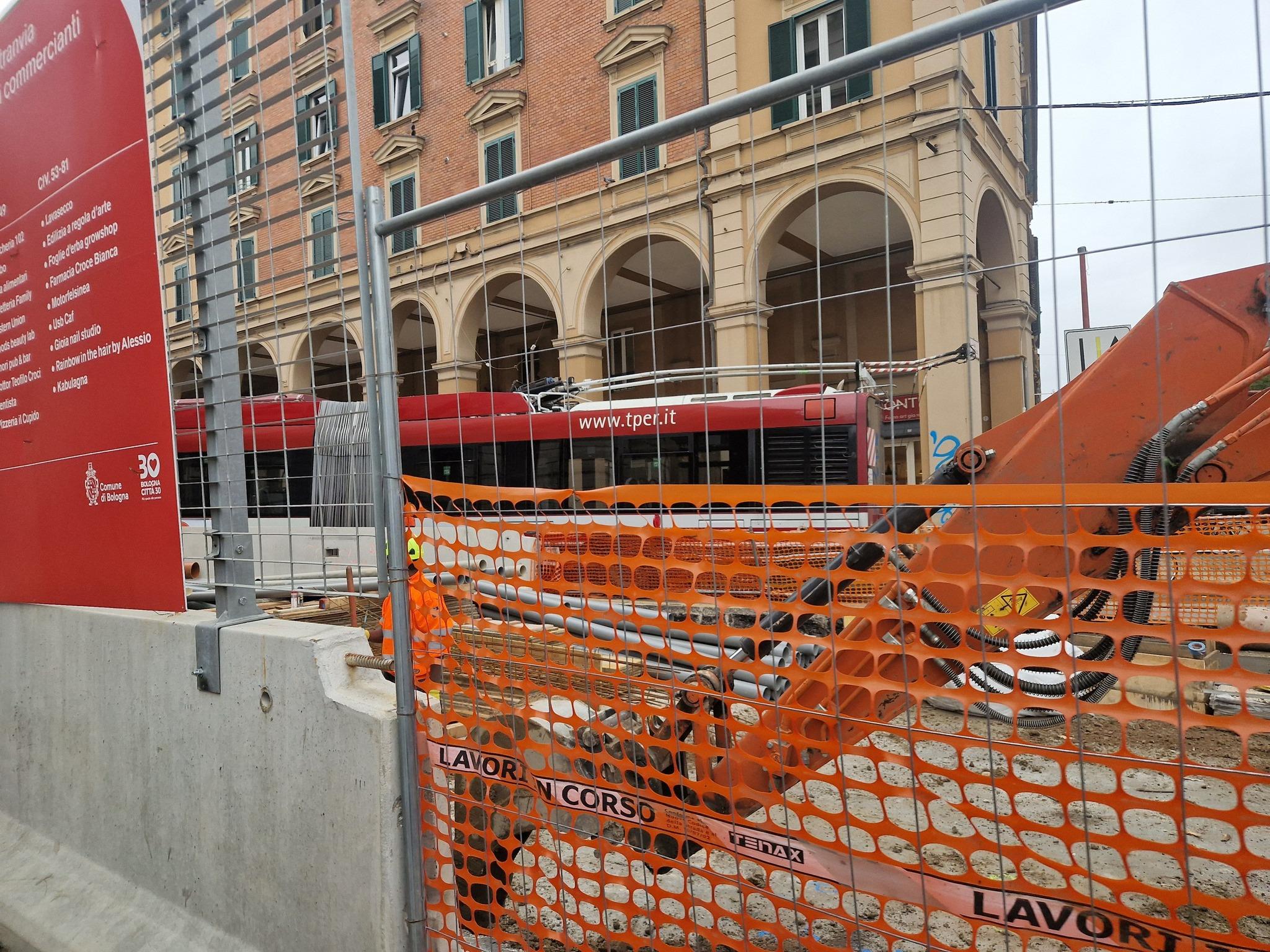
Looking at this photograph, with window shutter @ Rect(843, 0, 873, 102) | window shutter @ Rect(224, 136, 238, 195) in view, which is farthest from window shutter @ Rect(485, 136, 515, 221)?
window shutter @ Rect(224, 136, 238, 195)

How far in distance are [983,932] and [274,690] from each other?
2.73 meters

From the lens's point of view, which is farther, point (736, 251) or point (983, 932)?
point (736, 251)

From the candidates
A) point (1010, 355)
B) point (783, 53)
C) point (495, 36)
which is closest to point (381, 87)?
point (495, 36)

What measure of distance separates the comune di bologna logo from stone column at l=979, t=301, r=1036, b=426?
3.48 meters

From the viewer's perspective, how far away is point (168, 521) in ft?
9.85

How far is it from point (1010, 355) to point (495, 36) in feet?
62.7

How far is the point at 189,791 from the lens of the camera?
2.96m

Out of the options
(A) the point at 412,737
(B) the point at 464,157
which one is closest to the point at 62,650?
(A) the point at 412,737

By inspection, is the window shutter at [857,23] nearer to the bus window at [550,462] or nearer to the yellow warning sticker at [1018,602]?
the bus window at [550,462]

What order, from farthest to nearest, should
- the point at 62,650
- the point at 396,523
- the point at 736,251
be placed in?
the point at 736,251 < the point at 62,650 < the point at 396,523

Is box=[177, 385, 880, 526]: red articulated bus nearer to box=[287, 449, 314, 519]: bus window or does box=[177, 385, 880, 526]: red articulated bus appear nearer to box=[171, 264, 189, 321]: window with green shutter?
box=[287, 449, 314, 519]: bus window

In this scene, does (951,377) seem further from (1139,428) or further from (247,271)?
(247,271)

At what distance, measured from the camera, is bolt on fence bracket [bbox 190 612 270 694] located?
2857mm

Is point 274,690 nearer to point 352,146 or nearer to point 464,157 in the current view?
point 352,146
